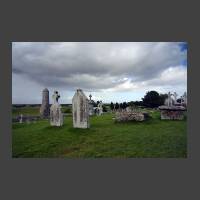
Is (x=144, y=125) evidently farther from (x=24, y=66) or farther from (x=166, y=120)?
(x=24, y=66)

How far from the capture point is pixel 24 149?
1219cm

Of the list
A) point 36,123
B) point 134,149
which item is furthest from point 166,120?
point 36,123

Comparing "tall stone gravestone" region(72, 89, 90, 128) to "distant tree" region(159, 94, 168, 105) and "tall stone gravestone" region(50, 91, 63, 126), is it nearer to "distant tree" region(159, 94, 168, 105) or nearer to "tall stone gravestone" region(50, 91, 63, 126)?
"tall stone gravestone" region(50, 91, 63, 126)

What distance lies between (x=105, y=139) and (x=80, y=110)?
1.42m

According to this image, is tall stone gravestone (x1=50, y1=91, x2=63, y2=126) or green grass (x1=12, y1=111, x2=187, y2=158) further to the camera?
tall stone gravestone (x1=50, y1=91, x2=63, y2=126)

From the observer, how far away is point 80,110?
12469 mm

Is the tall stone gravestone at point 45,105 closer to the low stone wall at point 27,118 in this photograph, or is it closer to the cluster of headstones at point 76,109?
the cluster of headstones at point 76,109

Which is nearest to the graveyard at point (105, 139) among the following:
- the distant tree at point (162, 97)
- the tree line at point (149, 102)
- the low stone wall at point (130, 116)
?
the low stone wall at point (130, 116)

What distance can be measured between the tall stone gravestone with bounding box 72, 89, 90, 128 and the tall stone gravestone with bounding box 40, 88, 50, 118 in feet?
3.40

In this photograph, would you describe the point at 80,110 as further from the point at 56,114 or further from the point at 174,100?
the point at 174,100

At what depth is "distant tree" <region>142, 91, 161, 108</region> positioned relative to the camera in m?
12.1

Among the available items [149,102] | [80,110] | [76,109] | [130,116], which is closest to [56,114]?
[76,109]

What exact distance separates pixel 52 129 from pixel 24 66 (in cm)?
250

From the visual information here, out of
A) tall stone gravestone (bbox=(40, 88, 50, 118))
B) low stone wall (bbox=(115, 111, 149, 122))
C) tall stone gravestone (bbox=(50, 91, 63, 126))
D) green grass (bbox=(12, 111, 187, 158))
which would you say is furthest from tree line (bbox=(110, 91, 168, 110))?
tall stone gravestone (bbox=(40, 88, 50, 118))
